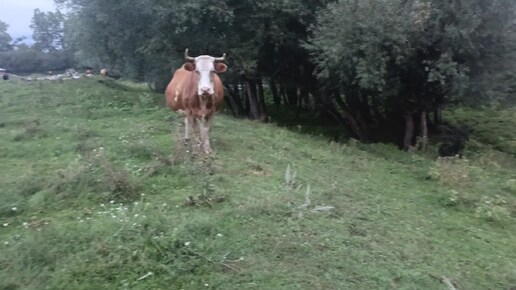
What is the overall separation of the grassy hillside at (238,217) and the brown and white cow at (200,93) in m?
0.56

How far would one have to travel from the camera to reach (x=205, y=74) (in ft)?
31.4

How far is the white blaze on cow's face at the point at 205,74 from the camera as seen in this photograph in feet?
31.1

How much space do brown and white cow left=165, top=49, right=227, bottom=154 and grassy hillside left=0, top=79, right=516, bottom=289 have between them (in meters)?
0.56

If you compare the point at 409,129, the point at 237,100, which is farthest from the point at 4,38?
the point at 409,129

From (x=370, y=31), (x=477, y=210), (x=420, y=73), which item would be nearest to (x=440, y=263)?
(x=477, y=210)

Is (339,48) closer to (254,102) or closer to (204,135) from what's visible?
(204,135)

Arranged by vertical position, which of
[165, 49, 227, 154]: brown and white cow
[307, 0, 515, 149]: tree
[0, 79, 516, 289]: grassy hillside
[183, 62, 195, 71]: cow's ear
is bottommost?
[0, 79, 516, 289]: grassy hillside

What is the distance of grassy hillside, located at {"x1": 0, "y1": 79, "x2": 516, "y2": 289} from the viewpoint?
5.80 meters

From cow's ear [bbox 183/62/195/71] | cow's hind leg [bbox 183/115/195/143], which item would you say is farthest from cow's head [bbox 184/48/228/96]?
cow's hind leg [bbox 183/115/195/143]

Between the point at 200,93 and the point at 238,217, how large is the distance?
10.5 ft

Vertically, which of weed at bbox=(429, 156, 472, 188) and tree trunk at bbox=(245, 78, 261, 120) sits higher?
tree trunk at bbox=(245, 78, 261, 120)

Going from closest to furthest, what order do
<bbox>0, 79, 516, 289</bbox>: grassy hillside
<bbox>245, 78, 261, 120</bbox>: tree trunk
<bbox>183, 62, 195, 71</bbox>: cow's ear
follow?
<bbox>0, 79, 516, 289</bbox>: grassy hillside, <bbox>183, 62, 195, 71</bbox>: cow's ear, <bbox>245, 78, 261, 120</bbox>: tree trunk

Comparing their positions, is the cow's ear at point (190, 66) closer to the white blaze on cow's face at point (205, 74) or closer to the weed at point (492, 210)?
the white blaze on cow's face at point (205, 74)

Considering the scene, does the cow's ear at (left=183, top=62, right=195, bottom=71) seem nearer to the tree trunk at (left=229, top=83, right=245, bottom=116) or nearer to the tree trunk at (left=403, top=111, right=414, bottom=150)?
the tree trunk at (left=403, top=111, right=414, bottom=150)
